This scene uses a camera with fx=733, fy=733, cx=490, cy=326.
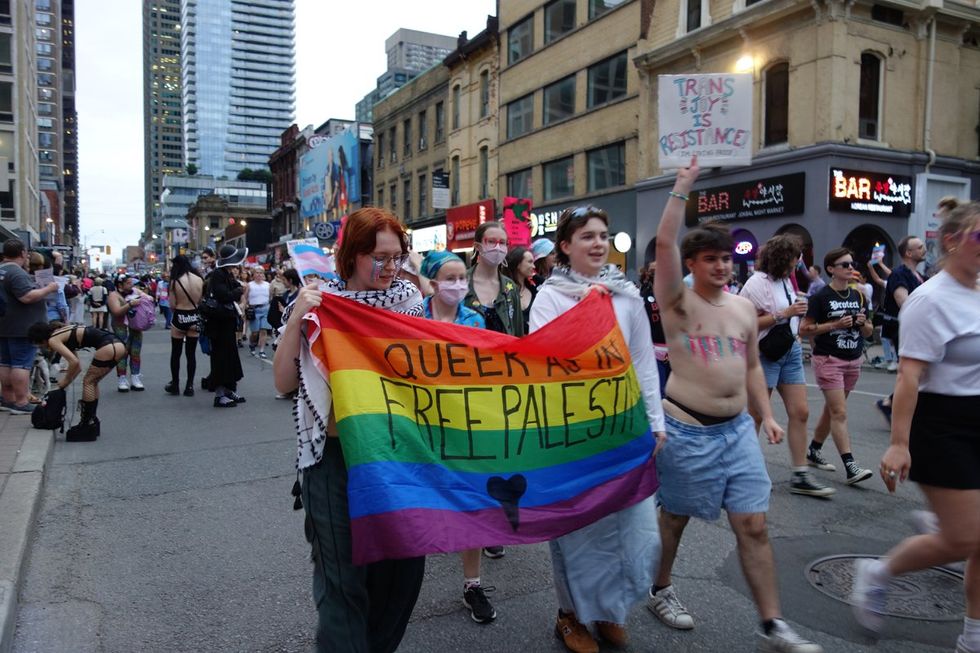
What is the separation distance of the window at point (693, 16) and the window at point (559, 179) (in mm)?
6825

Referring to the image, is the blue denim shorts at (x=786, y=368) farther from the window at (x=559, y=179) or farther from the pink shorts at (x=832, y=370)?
the window at (x=559, y=179)

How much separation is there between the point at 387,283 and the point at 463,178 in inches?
1301

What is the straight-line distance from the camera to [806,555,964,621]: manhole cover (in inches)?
142

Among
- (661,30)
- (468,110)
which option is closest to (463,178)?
(468,110)

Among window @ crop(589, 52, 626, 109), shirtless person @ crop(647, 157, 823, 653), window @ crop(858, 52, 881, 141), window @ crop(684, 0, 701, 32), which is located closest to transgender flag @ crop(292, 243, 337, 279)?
shirtless person @ crop(647, 157, 823, 653)

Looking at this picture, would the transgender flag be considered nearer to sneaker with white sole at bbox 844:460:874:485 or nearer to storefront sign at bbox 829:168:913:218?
sneaker with white sole at bbox 844:460:874:485

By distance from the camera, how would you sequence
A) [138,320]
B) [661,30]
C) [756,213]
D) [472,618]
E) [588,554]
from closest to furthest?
[588,554] < [472,618] < [138,320] < [756,213] < [661,30]

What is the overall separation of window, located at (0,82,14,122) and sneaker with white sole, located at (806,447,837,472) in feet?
189

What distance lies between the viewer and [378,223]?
2645 mm

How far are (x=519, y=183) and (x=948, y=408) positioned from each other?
1130 inches

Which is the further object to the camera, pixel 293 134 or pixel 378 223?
pixel 293 134

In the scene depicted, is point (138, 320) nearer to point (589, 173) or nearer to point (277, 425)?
point (277, 425)

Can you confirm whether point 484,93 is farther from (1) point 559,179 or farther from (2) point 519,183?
(1) point 559,179

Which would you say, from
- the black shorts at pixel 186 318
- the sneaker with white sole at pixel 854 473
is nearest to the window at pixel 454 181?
the black shorts at pixel 186 318
